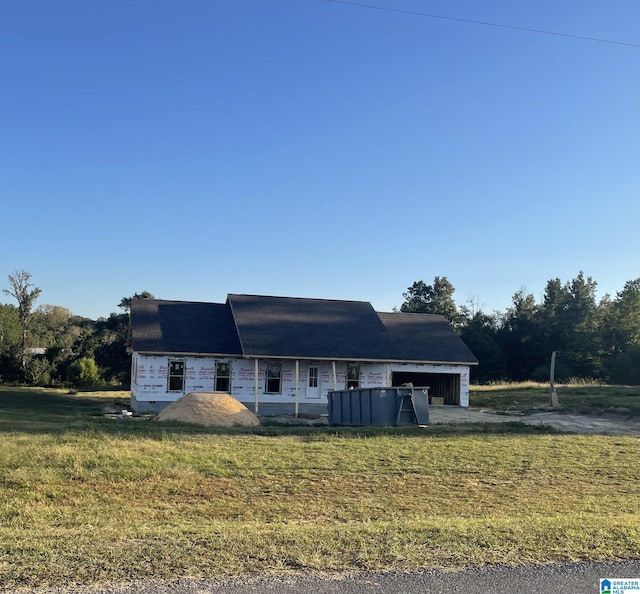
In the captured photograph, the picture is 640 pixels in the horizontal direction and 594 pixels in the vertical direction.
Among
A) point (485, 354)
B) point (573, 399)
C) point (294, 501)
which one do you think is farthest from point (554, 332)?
point (294, 501)

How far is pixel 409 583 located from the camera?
5156 mm

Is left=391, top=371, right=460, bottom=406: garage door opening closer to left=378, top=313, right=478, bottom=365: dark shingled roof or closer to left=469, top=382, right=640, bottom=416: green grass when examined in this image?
left=378, top=313, right=478, bottom=365: dark shingled roof

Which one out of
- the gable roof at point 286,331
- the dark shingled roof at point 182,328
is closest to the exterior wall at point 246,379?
the dark shingled roof at point 182,328

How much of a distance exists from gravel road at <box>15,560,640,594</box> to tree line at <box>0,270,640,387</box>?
38.4m

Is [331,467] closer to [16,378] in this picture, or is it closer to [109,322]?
[16,378]

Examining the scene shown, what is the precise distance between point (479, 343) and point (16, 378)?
40757 mm

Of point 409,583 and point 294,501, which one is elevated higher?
point 409,583

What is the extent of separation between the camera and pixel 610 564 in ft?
19.2

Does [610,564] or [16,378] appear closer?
[610,564]

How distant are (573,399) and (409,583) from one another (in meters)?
28.9

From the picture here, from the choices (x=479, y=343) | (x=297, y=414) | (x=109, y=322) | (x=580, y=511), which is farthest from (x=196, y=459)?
(x=479, y=343)

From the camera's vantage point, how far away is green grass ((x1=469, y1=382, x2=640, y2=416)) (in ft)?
89.5

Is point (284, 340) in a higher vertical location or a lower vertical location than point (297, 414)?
higher

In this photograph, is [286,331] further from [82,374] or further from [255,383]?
[82,374]
